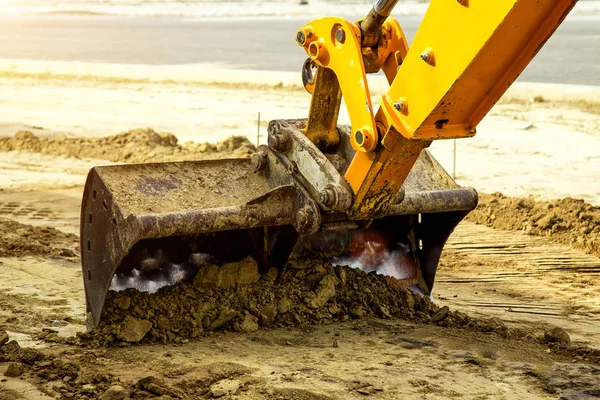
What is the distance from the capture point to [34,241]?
7.59 metres

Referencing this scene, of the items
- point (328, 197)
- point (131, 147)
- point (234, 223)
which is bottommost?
point (131, 147)

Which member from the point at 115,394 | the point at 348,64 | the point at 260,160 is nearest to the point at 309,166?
the point at 260,160

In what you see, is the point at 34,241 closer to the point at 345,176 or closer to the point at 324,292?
the point at 324,292

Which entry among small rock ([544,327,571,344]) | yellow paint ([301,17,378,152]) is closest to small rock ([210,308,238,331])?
yellow paint ([301,17,378,152])

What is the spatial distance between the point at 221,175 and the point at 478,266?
2.59 meters

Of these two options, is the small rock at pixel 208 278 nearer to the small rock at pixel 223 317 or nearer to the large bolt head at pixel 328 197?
A: the small rock at pixel 223 317

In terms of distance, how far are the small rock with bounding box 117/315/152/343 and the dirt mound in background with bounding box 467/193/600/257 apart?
403cm

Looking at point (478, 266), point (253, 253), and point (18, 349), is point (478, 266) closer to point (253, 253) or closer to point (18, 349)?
point (253, 253)

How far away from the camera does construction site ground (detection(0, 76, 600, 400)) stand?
4699 millimetres

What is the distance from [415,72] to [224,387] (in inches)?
69.2

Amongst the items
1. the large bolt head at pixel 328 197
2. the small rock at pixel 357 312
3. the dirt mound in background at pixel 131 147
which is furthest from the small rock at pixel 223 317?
the dirt mound in background at pixel 131 147

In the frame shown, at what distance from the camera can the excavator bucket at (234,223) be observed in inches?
204

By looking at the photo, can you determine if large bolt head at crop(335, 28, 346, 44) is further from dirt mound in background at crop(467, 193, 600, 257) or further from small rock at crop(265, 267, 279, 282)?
dirt mound in background at crop(467, 193, 600, 257)

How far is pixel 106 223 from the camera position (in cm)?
521
